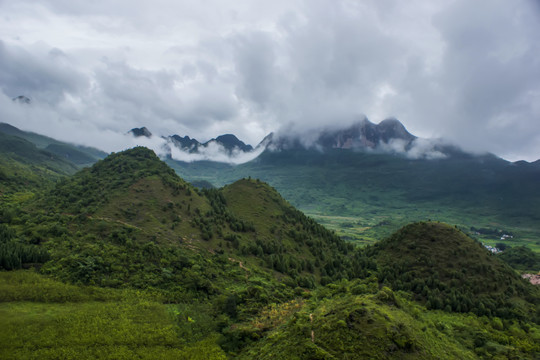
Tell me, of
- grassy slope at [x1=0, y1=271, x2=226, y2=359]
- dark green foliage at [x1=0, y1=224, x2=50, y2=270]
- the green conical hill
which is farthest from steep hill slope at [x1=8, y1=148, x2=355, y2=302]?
the green conical hill

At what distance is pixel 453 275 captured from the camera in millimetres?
54562

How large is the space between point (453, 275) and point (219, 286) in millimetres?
48413

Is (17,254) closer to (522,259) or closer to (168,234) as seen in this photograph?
(168,234)

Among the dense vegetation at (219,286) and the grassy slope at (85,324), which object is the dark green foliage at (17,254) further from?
the grassy slope at (85,324)

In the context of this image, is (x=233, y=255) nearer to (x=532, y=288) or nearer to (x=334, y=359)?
(x=334, y=359)

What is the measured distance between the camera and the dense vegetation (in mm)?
26469

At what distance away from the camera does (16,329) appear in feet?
83.4

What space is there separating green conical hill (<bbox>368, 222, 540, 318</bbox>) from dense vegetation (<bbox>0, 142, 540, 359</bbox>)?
0.95 feet

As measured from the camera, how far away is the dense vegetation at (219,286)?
26.5 m

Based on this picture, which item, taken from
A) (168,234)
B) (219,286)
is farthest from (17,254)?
(219,286)

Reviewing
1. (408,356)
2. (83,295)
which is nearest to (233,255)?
(83,295)

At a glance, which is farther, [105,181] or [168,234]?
[105,181]

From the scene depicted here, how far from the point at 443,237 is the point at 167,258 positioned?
213ft

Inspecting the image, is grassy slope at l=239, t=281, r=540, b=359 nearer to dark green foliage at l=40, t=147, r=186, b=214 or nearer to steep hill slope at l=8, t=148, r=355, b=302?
steep hill slope at l=8, t=148, r=355, b=302
